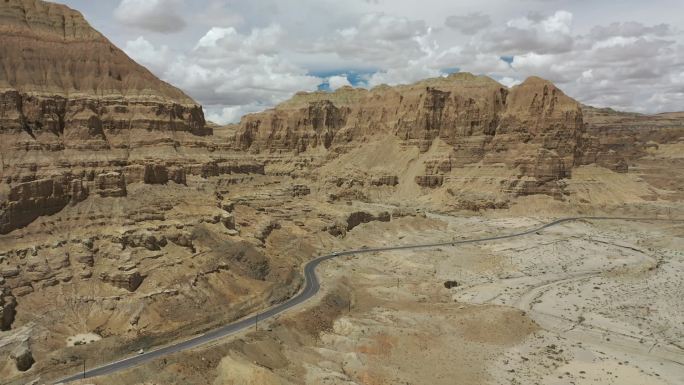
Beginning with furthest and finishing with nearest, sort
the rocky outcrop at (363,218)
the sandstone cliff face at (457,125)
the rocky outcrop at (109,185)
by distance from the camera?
the sandstone cliff face at (457,125)
the rocky outcrop at (363,218)
the rocky outcrop at (109,185)

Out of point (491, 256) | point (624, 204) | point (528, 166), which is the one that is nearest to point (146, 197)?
point (491, 256)

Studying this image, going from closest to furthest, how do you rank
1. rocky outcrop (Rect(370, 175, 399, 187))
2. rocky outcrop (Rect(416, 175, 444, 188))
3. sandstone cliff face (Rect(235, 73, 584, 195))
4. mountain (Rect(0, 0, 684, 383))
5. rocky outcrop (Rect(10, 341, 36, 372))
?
1. rocky outcrop (Rect(10, 341, 36, 372))
2. mountain (Rect(0, 0, 684, 383))
3. sandstone cliff face (Rect(235, 73, 584, 195))
4. rocky outcrop (Rect(416, 175, 444, 188))
5. rocky outcrop (Rect(370, 175, 399, 187))

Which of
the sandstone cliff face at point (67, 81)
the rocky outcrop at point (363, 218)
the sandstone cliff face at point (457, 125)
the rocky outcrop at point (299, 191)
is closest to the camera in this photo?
the sandstone cliff face at point (67, 81)

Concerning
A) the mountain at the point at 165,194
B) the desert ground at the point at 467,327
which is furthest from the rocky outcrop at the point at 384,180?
the desert ground at the point at 467,327

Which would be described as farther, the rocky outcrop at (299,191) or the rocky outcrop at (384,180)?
the rocky outcrop at (384,180)

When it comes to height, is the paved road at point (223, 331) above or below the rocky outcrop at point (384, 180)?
below

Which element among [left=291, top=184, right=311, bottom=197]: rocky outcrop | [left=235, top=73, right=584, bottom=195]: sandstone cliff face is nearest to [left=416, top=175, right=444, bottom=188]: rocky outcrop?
[left=235, top=73, right=584, bottom=195]: sandstone cliff face

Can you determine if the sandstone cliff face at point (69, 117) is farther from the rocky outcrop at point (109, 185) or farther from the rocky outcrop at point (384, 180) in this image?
the rocky outcrop at point (384, 180)

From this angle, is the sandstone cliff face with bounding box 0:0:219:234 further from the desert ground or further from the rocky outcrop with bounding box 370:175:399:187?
the rocky outcrop with bounding box 370:175:399:187

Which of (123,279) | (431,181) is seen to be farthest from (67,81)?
(431,181)

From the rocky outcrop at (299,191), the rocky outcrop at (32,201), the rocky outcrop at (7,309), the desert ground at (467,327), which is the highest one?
the rocky outcrop at (32,201)

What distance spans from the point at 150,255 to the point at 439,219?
7257 centimetres

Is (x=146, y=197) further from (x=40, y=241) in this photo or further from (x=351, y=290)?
(x=351, y=290)

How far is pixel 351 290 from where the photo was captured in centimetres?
6016
